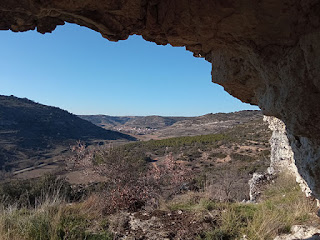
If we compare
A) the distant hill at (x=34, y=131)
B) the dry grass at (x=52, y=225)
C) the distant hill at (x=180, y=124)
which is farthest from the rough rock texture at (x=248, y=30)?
the distant hill at (x=180, y=124)

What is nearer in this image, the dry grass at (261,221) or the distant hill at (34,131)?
the dry grass at (261,221)

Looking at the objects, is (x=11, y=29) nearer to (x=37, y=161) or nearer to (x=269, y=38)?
(x=269, y=38)

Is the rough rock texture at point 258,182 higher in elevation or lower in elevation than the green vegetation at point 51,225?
lower

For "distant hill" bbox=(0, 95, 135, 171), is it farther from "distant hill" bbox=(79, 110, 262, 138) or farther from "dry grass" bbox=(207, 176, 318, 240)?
"dry grass" bbox=(207, 176, 318, 240)

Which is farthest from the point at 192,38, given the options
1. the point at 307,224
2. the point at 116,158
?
the point at 116,158

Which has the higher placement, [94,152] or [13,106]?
[13,106]

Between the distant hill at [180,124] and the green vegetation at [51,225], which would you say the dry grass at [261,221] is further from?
the distant hill at [180,124]

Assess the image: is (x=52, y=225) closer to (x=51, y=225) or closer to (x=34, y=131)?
(x=51, y=225)
